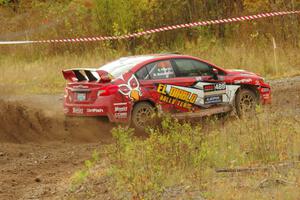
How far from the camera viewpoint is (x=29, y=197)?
10758mm

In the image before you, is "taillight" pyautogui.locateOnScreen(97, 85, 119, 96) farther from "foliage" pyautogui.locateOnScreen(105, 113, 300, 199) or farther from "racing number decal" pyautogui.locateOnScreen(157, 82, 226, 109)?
"foliage" pyautogui.locateOnScreen(105, 113, 300, 199)

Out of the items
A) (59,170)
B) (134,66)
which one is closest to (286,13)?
(134,66)

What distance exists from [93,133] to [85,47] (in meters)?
12.7

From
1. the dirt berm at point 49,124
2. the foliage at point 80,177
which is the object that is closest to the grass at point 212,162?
the foliage at point 80,177

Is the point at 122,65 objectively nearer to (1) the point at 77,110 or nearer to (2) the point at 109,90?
(2) the point at 109,90

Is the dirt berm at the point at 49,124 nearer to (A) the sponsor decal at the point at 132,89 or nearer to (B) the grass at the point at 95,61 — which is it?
(A) the sponsor decal at the point at 132,89

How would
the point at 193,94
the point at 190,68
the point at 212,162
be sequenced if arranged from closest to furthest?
the point at 212,162, the point at 193,94, the point at 190,68

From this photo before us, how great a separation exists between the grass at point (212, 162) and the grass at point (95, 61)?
39.1ft

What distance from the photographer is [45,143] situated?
1538 centimetres

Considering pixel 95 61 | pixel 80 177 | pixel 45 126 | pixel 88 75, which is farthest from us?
pixel 95 61

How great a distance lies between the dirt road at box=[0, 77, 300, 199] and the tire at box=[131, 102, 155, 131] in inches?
21.8

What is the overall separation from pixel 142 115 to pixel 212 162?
507 centimetres

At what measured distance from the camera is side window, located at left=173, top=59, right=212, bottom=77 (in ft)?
52.7

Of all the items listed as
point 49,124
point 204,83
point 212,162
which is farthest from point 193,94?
point 212,162
